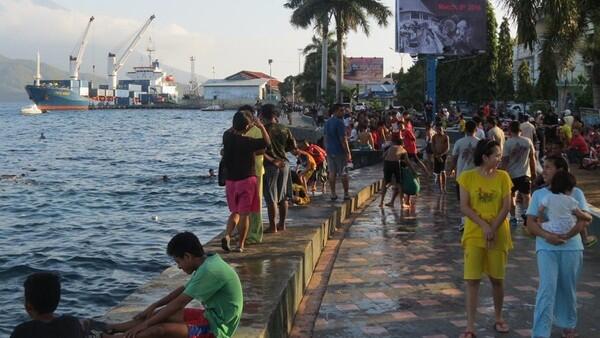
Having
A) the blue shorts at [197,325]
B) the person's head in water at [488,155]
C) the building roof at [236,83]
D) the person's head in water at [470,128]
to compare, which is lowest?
the blue shorts at [197,325]

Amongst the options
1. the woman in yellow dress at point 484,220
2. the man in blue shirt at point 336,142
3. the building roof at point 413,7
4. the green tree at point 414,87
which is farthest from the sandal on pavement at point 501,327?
the green tree at point 414,87

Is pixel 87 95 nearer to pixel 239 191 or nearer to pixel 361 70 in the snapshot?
pixel 361 70

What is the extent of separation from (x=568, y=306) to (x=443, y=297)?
1.57m

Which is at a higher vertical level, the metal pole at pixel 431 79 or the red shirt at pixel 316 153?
the metal pole at pixel 431 79

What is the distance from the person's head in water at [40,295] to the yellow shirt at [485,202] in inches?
120

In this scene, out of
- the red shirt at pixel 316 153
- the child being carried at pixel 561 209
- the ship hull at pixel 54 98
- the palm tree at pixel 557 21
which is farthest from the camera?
the ship hull at pixel 54 98

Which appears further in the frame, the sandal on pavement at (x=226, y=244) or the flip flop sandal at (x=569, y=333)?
the sandal on pavement at (x=226, y=244)

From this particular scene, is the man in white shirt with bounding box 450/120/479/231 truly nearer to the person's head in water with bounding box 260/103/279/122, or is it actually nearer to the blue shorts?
the person's head in water with bounding box 260/103/279/122

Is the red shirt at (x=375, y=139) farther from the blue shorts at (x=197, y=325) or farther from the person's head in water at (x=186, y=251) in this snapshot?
the person's head in water at (x=186, y=251)

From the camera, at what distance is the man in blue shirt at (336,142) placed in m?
10.9

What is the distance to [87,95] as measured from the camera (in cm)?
18400

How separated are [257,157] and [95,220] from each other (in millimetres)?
10527

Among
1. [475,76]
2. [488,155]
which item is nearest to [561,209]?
[488,155]

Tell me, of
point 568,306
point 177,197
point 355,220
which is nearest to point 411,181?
point 355,220
